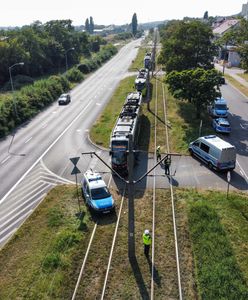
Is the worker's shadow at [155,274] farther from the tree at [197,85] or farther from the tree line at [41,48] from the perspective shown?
the tree line at [41,48]

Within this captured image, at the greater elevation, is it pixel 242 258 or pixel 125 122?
pixel 125 122

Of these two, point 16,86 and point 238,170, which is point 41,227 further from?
point 16,86

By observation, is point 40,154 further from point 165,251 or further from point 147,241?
point 165,251

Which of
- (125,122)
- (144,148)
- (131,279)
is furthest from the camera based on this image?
(144,148)

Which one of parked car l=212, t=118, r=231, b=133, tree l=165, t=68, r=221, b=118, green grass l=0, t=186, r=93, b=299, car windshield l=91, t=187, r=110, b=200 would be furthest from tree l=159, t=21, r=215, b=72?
green grass l=0, t=186, r=93, b=299

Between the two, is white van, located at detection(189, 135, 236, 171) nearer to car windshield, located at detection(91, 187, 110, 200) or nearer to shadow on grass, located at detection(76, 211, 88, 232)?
car windshield, located at detection(91, 187, 110, 200)

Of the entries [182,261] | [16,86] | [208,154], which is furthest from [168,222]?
[16,86]
